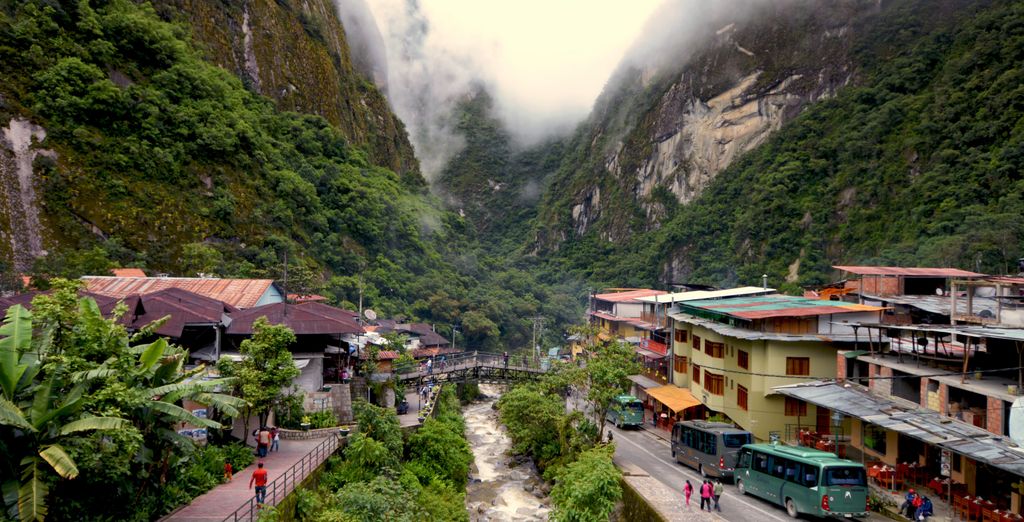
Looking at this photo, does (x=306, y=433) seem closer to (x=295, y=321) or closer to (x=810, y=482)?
(x=295, y=321)

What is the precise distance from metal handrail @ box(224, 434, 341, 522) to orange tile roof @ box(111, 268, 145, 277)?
25.4 m

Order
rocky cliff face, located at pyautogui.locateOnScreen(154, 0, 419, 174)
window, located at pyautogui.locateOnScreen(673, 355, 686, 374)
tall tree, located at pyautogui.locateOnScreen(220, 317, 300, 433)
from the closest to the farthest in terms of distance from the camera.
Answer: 1. tall tree, located at pyautogui.locateOnScreen(220, 317, 300, 433)
2. window, located at pyautogui.locateOnScreen(673, 355, 686, 374)
3. rocky cliff face, located at pyautogui.locateOnScreen(154, 0, 419, 174)

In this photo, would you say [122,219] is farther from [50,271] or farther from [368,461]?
[368,461]

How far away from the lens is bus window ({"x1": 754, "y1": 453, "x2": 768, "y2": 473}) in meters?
22.3

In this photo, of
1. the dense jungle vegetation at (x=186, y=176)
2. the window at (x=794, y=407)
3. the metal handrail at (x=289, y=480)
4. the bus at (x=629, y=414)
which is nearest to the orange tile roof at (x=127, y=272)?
the dense jungle vegetation at (x=186, y=176)

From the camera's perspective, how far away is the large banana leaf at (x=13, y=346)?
12875 millimetres

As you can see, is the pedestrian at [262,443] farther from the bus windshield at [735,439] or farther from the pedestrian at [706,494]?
the bus windshield at [735,439]

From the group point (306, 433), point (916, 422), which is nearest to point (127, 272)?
point (306, 433)

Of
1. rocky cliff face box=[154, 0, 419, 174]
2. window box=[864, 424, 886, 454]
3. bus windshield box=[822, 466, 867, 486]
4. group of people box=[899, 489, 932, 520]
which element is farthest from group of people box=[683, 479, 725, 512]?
rocky cliff face box=[154, 0, 419, 174]

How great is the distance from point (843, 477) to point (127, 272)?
138ft

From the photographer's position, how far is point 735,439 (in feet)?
84.8

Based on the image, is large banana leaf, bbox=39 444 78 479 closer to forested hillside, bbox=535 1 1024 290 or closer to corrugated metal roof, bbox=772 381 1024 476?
corrugated metal roof, bbox=772 381 1024 476

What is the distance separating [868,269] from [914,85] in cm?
6670

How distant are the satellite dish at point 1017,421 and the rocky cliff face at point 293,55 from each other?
7479 centimetres
